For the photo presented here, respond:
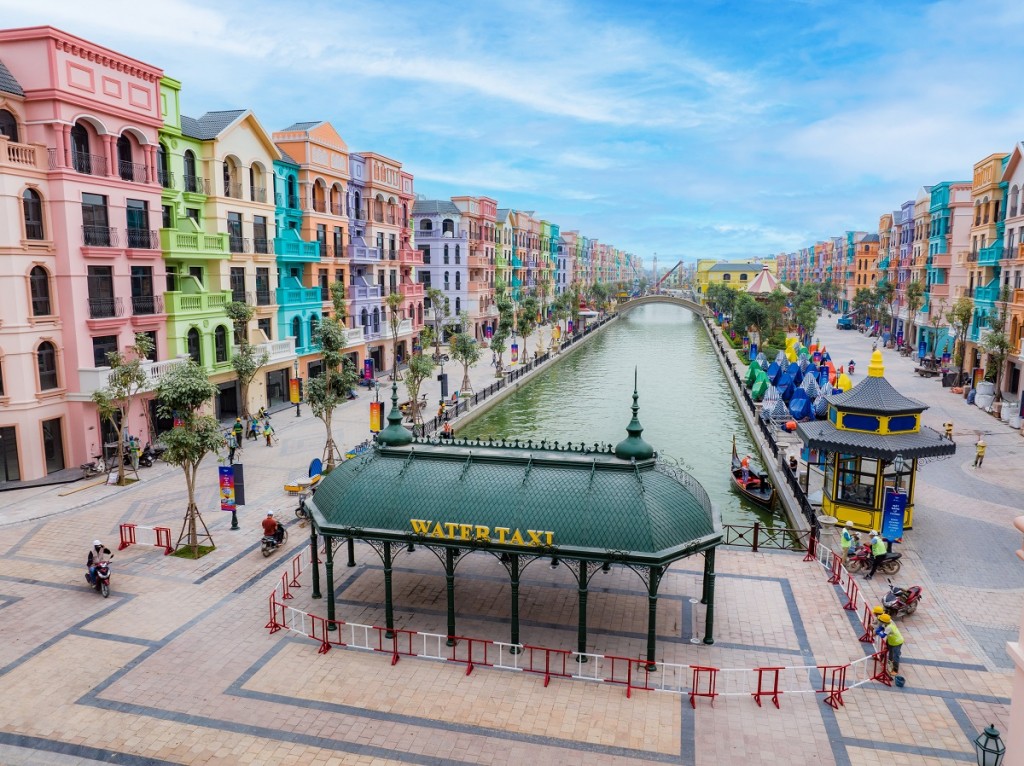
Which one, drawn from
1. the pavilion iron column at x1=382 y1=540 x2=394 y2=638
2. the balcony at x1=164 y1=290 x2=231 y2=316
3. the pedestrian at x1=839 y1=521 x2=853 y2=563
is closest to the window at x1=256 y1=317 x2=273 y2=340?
the balcony at x1=164 y1=290 x2=231 y2=316

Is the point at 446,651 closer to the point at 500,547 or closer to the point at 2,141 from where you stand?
the point at 500,547

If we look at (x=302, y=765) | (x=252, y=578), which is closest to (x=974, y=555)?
(x=302, y=765)

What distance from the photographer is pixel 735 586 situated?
68.7ft

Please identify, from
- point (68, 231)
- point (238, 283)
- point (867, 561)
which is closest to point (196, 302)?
point (238, 283)

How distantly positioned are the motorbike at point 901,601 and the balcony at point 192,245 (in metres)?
34.7

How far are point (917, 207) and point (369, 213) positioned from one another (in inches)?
2525

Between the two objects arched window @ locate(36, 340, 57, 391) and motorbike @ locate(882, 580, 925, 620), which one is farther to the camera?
arched window @ locate(36, 340, 57, 391)

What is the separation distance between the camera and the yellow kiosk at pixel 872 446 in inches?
966

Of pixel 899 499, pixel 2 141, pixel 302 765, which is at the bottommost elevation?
pixel 302 765

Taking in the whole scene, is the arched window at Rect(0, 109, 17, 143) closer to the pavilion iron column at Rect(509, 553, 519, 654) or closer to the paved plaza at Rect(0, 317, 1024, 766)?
the paved plaza at Rect(0, 317, 1024, 766)

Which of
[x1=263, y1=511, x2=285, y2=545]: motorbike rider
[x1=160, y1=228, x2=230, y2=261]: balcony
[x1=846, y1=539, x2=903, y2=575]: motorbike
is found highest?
[x1=160, y1=228, x2=230, y2=261]: balcony

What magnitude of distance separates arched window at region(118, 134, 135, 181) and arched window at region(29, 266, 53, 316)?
20.6ft

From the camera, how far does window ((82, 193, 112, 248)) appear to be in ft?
104

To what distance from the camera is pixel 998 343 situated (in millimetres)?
44156
